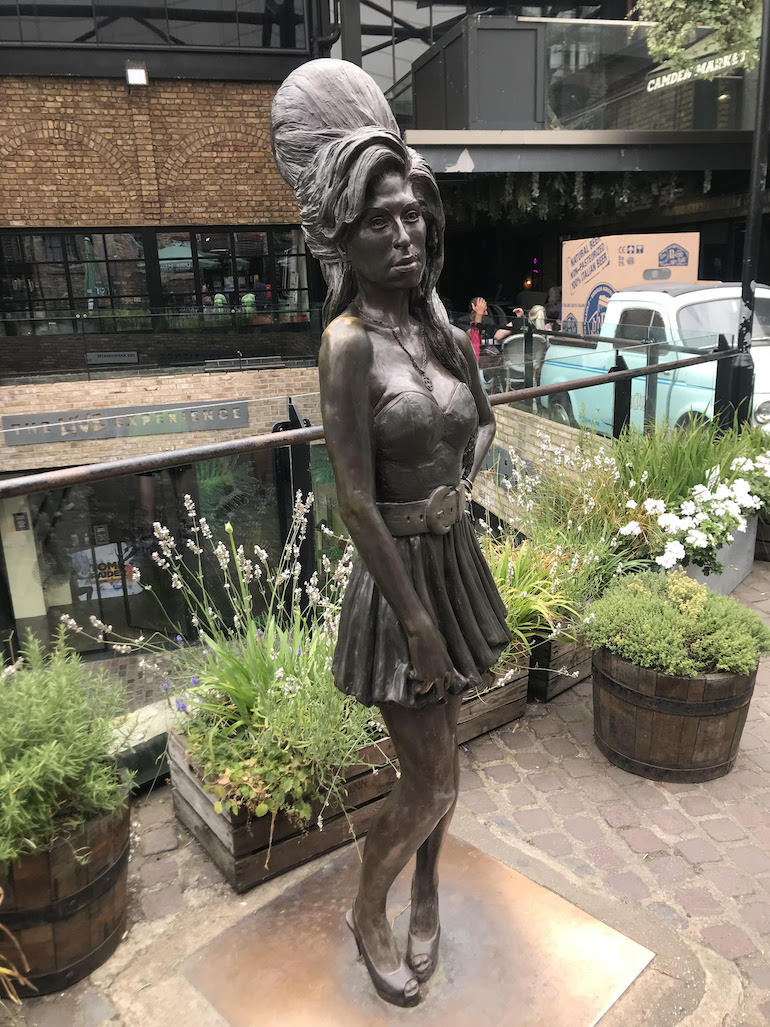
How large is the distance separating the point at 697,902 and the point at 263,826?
147cm

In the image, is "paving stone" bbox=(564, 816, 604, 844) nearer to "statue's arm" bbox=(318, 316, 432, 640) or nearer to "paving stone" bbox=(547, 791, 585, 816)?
"paving stone" bbox=(547, 791, 585, 816)

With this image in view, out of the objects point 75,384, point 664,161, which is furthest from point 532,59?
point 75,384

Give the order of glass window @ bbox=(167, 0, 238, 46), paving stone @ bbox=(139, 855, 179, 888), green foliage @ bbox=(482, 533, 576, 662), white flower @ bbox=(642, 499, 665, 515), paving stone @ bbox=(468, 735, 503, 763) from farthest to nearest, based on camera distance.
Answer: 1. glass window @ bbox=(167, 0, 238, 46)
2. white flower @ bbox=(642, 499, 665, 515)
3. green foliage @ bbox=(482, 533, 576, 662)
4. paving stone @ bbox=(468, 735, 503, 763)
5. paving stone @ bbox=(139, 855, 179, 888)

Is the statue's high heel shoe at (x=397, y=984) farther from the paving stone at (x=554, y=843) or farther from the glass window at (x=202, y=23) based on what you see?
the glass window at (x=202, y=23)


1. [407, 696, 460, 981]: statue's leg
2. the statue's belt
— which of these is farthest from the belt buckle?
[407, 696, 460, 981]: statue's leg

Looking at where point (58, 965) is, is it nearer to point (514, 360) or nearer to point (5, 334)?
point (514, 360)

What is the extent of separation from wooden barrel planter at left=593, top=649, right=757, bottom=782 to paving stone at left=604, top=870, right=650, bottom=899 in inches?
24.1

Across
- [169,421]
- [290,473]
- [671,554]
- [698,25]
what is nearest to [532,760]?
[671,554]

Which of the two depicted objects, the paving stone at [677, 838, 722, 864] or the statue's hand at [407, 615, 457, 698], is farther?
the paving stone at [677, 838, 722, 864]

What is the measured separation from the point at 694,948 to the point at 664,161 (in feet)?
42.0

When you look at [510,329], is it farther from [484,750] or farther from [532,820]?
[532,820]

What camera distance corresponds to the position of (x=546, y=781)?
10.8ft

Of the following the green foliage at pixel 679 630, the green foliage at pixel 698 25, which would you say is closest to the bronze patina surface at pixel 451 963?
the green foliage at pixel 679 630

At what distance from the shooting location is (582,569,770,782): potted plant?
10.0 feet
